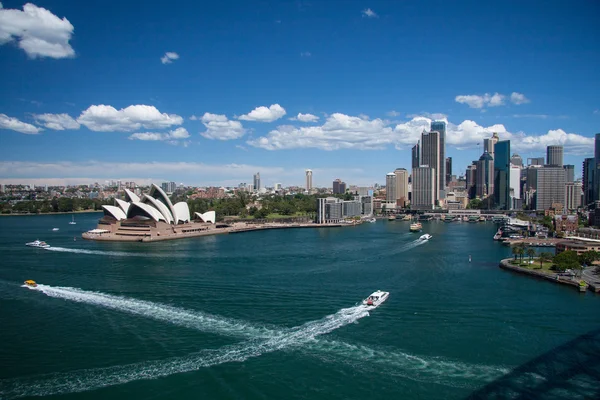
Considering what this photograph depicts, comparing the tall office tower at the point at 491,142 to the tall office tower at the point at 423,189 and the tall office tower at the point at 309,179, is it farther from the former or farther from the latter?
the tall office tower at the point at 309,179

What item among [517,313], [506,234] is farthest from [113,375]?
[506,234]

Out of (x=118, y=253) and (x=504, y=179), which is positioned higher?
(x=504, y=179)

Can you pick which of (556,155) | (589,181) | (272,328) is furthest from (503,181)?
(272,328)

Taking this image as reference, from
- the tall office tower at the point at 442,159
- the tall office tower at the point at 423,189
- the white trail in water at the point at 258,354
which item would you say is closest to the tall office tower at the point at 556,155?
the tall office tower at the point at 442,159

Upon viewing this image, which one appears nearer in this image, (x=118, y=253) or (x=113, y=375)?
(x=113, y=375)

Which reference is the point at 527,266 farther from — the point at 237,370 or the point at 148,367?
the point at 148,367
